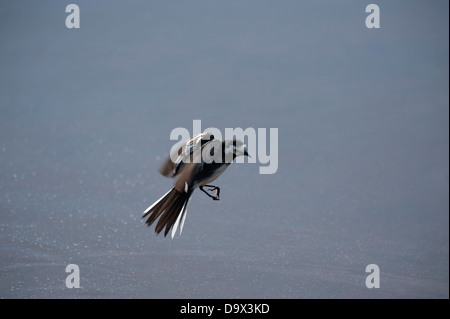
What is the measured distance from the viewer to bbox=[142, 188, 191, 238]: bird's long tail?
255 centimetres

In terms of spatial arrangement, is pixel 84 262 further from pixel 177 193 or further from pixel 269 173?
pixel 269 173

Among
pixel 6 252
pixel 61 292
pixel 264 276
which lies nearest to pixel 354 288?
pixel 264 276

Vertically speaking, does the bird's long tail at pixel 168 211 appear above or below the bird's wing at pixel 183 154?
below

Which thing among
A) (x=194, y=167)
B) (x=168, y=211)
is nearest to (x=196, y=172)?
(x=194, y=167)

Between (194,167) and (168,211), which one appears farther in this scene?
(168,211)

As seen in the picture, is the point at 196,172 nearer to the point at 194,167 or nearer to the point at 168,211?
the point at 194,167

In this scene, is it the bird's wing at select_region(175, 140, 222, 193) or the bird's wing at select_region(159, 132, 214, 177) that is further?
the bird's wing at select_region(159, 132, 214, 177)

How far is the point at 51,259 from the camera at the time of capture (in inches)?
106

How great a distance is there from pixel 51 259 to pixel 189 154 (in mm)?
737

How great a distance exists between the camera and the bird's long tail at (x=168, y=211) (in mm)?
2555

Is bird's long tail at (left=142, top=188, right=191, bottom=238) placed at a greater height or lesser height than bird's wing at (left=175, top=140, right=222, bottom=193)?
lesser

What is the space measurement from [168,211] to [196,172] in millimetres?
239

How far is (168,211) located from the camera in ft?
8.42

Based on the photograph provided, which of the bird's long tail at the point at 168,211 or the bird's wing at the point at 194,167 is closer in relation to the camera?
the bird's wing at the point at 194,167
